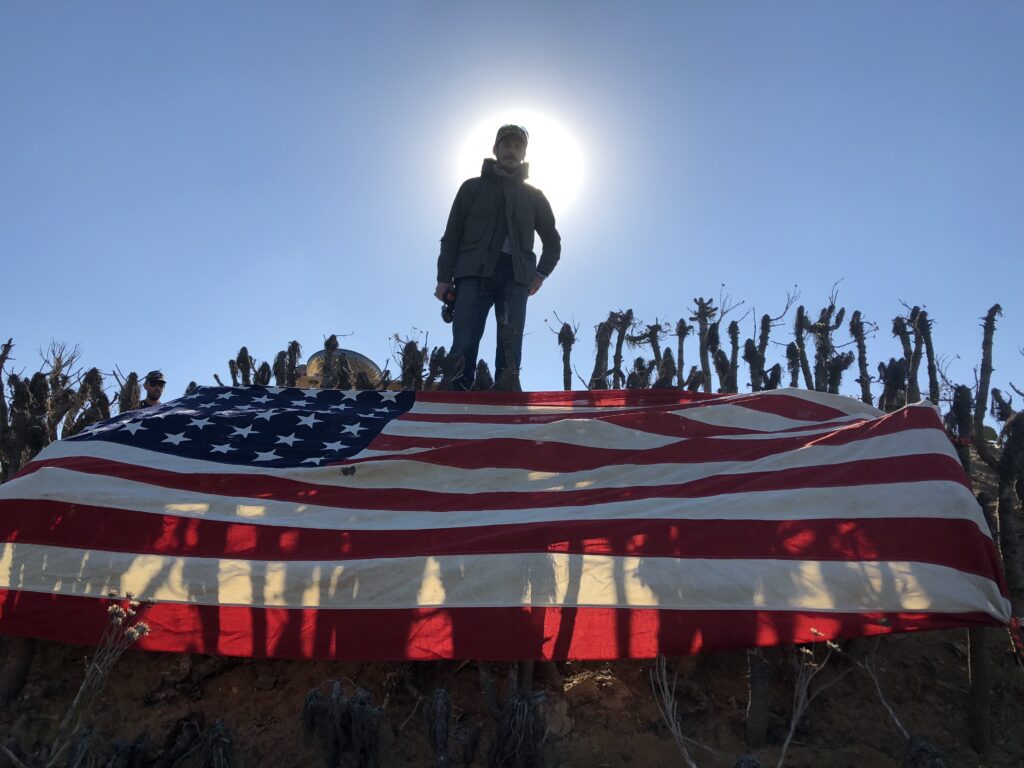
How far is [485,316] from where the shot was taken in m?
8.23

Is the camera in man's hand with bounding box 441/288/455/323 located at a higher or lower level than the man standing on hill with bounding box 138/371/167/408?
higher

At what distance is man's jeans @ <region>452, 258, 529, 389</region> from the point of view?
803 centimetres

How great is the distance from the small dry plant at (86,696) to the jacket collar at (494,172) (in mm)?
6153

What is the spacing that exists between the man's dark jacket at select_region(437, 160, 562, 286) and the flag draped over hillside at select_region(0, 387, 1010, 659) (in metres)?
3.31

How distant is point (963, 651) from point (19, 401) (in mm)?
7297

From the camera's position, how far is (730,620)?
3256 millimetres

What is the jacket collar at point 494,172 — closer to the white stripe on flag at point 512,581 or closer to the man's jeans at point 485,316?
the man's jeans at point 485,316

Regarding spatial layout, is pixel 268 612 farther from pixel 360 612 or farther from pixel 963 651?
pixel 963 651

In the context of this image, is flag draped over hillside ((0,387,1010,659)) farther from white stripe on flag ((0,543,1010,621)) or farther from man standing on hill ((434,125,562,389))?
man standing on hill ((434,125,562,389))

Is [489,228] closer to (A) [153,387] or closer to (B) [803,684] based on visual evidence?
(A) [153,387]

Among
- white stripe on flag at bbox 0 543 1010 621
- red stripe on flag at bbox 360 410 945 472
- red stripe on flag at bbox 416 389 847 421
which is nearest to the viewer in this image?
white stripe on flag at bbox 0 543 1010 621

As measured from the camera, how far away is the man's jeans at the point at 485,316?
803 centimetres

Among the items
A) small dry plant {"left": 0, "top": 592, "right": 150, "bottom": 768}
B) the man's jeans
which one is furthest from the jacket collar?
small dry plant {"left": 0, "top": 592, "right": 150, "bottom": 768}

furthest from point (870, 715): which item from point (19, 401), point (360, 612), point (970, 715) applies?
point (19, 401)
